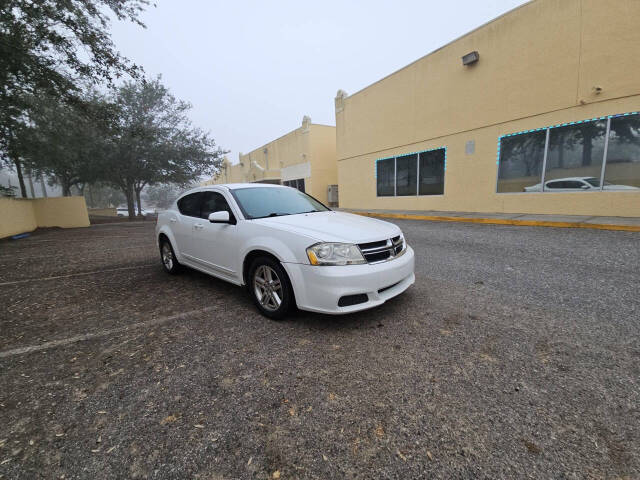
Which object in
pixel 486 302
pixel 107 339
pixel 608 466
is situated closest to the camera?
pixel 608 466

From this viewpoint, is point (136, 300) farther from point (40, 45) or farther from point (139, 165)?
point (139, 165)

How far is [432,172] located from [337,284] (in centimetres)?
1242

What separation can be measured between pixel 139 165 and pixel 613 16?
23.2 metres

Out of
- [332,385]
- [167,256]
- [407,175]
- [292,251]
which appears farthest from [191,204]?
[407,175]

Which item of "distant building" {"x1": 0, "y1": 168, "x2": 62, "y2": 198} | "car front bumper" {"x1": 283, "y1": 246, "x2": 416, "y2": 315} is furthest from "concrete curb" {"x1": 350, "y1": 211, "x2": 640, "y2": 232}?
"distant building" {"x1": 0, "y1": 168, "x2": 62, "y2": 198}

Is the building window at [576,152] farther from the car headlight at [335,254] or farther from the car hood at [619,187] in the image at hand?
the car headlight at [335,254]

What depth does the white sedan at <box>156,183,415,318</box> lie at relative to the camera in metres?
2.79

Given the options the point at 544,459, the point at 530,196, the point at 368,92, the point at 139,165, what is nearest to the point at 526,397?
the point at 544,459

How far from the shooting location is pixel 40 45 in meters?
8.45

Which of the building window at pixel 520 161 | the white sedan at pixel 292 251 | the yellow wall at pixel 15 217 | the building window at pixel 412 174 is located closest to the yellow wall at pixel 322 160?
the building window at pixel 412 174

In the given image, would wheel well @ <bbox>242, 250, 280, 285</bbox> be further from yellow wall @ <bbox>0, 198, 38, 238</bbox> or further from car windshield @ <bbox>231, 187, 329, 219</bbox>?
yellow wall @ <bbox>0, 198, 38, 238</bbox>

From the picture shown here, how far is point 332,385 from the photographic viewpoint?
6.95 ft

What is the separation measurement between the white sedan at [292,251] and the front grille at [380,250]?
0.03ft

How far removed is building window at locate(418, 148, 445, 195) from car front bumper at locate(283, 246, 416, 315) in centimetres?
1157
